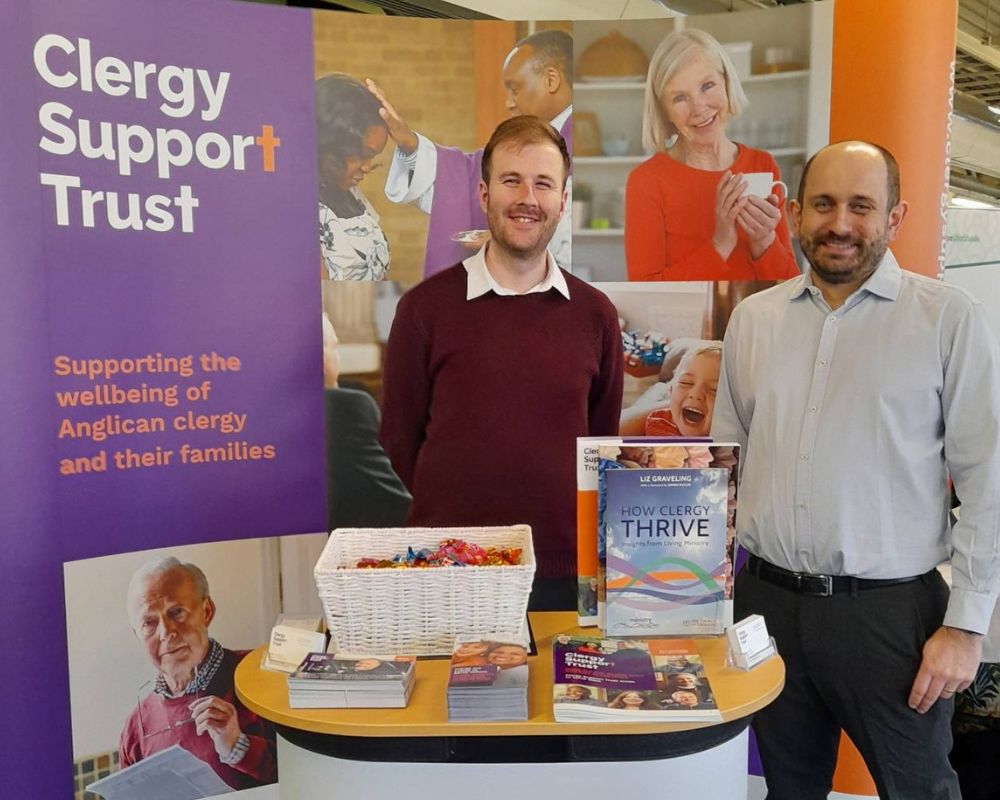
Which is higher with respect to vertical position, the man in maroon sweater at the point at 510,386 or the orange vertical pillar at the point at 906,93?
→ the orange vertical pillar at the point at 906,93

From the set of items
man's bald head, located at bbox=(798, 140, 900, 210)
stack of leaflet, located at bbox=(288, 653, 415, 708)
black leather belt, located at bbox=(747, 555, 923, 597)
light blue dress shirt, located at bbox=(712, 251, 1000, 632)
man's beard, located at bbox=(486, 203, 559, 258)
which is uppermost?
man's bald head, located at bbox=(798, 140, 900, 210)

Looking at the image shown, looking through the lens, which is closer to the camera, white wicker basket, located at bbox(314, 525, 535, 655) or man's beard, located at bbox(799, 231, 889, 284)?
white wicker basket, located at bbox(314, 525, 535, 655)

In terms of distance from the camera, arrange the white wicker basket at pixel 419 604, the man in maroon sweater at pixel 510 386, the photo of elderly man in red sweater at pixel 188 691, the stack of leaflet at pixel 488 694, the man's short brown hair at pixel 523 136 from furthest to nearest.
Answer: the photo of elderly man in red sweater at pixel 188 691
the man in maroon sweater at pixel 510 386
the man's short brown hair at pixel 523 136
the white wicker basket at pixel 419 604
the stack of leaflet at pixel 488 694

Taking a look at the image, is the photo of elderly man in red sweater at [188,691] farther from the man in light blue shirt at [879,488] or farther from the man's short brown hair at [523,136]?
the man in light blue shirt at [879,488]

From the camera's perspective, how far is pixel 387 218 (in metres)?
2.80

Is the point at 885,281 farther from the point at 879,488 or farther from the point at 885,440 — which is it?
the point at 879,488

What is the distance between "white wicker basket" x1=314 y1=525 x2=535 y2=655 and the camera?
158cm

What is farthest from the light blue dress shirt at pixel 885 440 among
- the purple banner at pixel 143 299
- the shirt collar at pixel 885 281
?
the purple banner at pixel 143 299

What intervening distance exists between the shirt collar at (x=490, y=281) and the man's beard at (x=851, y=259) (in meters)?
0.71

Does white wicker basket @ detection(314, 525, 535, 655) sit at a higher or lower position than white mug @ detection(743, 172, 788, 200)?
lower

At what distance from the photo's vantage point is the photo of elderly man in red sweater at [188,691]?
2578mm

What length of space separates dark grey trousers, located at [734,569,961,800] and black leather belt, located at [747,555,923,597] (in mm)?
11

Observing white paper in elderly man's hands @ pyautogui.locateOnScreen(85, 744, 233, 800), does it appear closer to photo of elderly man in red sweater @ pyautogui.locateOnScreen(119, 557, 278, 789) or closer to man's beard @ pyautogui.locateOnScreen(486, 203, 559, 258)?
photo of elderly man in red sweater @ pyautogui.locateOnScreen(119, 557, 278, 789)

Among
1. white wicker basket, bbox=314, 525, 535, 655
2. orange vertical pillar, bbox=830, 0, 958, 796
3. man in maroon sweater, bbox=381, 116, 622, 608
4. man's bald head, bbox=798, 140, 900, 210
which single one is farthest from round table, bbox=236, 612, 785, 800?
orange vertical pillar, bbox=830, 0, 958, 796
